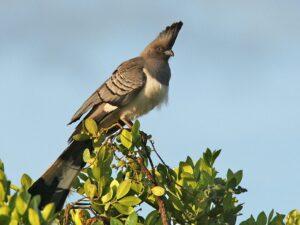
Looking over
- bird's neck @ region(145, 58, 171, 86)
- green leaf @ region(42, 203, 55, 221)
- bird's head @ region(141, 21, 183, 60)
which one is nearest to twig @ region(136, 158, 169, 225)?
green leaf @ region(42, 203, 55, 221)

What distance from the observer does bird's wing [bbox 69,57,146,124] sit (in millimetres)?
8242

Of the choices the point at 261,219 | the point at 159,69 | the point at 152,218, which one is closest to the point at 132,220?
the point at 152,218

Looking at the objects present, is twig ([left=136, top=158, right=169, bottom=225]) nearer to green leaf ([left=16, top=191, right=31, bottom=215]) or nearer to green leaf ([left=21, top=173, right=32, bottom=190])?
green leaf ([left=21, top=173, right=32, bottom=190])

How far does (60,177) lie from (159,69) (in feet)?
7.94

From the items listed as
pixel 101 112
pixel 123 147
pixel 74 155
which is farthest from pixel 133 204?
pixel 101 112

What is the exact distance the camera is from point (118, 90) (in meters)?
8.34

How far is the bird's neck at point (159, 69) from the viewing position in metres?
8.69

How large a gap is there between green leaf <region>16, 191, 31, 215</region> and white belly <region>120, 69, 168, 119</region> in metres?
4.45

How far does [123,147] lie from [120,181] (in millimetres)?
260

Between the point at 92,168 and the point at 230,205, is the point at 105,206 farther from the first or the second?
the point at 230,205

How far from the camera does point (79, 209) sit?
554 centimetres

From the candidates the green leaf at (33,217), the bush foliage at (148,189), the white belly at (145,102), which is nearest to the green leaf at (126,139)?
the bush foliage at (148,189)

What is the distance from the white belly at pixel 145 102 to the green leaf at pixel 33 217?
15.0ft

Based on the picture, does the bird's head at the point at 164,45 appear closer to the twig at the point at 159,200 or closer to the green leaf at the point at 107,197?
the twig at the point at 159,200
